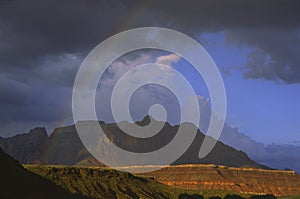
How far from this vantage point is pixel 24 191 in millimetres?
139500

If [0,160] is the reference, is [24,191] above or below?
below

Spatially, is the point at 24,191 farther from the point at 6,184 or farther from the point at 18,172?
the point at 18,172

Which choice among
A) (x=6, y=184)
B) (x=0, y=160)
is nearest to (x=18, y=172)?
(x=0, y=160)

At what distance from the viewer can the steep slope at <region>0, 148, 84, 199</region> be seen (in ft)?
436

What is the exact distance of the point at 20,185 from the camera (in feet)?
469

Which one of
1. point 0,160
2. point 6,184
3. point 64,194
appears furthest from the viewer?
point 64,194

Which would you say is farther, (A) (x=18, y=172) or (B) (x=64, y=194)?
(B) (x=64, y=194)

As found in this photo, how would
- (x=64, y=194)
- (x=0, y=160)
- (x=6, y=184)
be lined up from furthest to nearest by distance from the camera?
(x=64, y=194), (x=0, y=160), (x=6, y=184)

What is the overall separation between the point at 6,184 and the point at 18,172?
60.5 feet

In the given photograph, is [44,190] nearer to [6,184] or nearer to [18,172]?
[18,172]

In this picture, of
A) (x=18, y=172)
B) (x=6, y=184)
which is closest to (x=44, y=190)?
(x=18, y=172)

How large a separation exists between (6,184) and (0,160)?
45.2ft

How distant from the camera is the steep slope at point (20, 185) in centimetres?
13284

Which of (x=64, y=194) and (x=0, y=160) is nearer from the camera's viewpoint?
(x=0, y=160)
